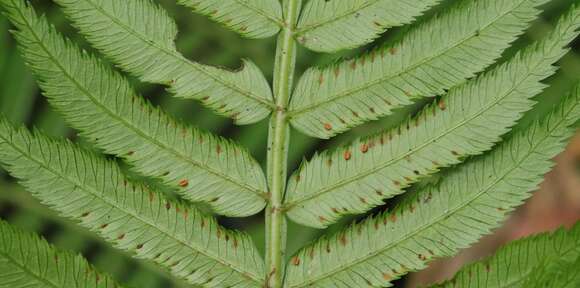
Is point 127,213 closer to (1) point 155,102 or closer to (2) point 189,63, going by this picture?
(2) point 189,63

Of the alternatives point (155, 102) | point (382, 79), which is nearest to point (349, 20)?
point (382, 79)

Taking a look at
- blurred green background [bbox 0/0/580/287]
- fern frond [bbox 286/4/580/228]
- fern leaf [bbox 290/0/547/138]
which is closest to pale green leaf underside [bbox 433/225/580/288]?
fern frond [bbox 286/4/580/228]

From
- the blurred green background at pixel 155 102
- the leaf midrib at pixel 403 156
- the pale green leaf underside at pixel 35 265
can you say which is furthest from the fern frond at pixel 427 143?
the blurred green background at pixel 155 102

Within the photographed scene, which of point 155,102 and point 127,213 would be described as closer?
point 127,213

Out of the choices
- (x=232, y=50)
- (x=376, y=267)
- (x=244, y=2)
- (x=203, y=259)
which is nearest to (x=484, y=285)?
(x=376, y=267)

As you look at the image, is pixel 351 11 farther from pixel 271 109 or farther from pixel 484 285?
pixel 484 285

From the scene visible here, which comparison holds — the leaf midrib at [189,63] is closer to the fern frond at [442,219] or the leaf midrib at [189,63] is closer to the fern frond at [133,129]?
the fern frond at [133,129]
